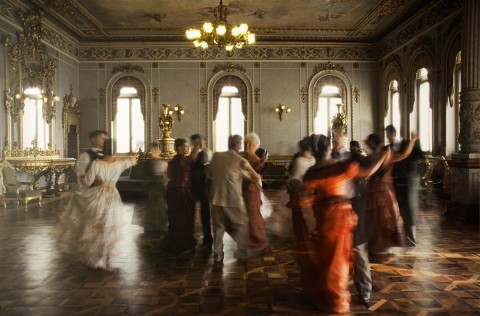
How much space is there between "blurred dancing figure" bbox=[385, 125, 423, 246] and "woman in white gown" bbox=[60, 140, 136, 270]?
3.36 m

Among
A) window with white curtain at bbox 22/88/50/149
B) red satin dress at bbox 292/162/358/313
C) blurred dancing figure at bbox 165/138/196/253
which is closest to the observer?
red satin dress at bbox 292/162/358/313

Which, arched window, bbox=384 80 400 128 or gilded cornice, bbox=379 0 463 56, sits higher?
gilded cornice, bbox=379 0 463 56

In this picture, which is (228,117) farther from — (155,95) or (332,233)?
(332,233)

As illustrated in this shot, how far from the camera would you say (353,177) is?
334 centimetres

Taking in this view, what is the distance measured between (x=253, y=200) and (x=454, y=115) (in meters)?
6.84

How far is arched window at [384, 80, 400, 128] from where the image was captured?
13.5 meters

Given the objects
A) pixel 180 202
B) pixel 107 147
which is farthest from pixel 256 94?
pixel 107 147

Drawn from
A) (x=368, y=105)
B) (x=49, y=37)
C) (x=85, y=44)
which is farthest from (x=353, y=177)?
(x=85, y=44)

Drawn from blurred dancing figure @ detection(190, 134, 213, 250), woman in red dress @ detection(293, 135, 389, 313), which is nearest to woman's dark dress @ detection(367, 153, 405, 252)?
woman in red dress @ detection(293, 135, 389, 313)

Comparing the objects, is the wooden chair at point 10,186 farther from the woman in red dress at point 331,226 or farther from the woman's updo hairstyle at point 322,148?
the woman's updo hairstyle at point 322,148

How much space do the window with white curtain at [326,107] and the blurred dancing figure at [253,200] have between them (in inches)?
387

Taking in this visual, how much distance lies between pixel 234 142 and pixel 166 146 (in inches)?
240

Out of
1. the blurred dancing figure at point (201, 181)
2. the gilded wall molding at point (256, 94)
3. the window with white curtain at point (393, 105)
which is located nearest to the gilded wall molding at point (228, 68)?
the gilded wall molding at point (256, 94)

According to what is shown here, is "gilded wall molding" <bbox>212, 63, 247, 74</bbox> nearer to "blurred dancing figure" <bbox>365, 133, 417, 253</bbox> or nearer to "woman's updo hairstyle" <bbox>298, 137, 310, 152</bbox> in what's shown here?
"woman's updo hairstyle" <bbox>298, 137, 310, 152</bbox>
